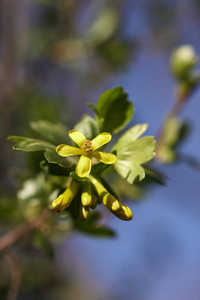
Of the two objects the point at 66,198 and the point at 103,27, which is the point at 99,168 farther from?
the point at 103,27

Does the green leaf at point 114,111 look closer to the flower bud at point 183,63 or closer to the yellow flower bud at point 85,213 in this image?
the yellow flower bud at point 85,213

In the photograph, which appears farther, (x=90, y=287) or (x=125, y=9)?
(x=90, y=287)

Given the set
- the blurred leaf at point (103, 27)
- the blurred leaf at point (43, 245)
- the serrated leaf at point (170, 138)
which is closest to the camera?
→ the blurred leaf at point (43, 245)

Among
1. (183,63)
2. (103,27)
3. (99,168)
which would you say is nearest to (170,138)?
(183,63)

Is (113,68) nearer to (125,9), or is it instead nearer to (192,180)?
(125,9)

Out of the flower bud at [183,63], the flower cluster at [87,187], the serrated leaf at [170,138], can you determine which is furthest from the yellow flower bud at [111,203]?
the flower bud at [183,63]

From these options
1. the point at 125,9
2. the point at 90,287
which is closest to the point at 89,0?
the point at 125,9
